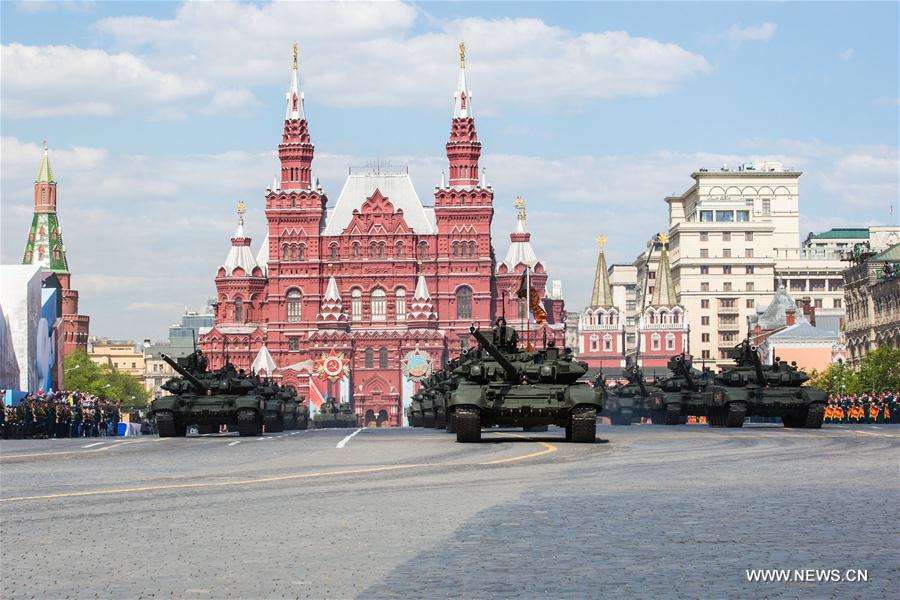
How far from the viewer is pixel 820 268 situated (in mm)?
182625

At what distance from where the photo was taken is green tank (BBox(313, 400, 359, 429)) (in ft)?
296

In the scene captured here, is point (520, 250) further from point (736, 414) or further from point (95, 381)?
point (736, 414)

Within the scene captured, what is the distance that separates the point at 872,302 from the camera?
340 ft

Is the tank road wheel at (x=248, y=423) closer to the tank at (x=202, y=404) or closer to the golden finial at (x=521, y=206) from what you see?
the tank at (x=202, y=404)

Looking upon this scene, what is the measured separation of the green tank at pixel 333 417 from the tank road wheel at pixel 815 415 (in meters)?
49.8

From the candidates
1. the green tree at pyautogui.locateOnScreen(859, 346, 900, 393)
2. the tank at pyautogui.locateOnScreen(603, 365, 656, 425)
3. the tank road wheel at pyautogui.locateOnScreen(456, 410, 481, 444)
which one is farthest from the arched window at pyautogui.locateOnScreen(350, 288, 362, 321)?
the tank road wheel at pyautogui.locateOnScreen(456, 410, 481, 444)

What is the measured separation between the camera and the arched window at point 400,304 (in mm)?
136875

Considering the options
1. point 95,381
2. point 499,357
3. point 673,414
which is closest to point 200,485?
point 499,357

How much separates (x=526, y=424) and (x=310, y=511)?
15565 millimetres

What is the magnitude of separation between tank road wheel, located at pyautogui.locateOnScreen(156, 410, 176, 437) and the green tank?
47293 mm

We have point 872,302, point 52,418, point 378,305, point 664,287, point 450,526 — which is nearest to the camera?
point 450,526

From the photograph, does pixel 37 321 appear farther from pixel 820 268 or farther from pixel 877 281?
pixel 820 268

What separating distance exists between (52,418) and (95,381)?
4686 inches

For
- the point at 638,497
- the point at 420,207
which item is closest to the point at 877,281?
the point at 420,207
